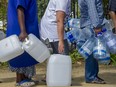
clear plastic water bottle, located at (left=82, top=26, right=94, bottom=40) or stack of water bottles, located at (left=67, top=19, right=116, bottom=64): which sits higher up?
clear plastic water bottle, located at (left=82, top=26, right=94, bottom=40)

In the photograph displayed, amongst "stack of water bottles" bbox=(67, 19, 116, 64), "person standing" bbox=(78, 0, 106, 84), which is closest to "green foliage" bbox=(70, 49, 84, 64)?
"person standing" bbox=(78, 0, 106, 84)

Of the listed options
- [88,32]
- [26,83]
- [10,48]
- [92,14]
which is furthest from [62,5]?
[26,83]

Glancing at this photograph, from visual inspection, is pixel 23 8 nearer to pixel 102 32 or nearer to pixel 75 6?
pixel 102 32

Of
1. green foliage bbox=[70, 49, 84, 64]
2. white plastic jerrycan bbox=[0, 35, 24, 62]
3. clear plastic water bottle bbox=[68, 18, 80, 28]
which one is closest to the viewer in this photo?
white plastic jerrycan bbox=[0, 35, 24, 62]

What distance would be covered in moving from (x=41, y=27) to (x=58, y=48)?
0.47 metres

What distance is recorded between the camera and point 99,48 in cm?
625

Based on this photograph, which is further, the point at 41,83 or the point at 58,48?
the point at 41,83

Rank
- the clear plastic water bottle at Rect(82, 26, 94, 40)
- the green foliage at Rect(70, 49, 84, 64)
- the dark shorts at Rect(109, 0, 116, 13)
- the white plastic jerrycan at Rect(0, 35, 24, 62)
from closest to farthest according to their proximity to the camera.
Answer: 1. the white plastic jerrycan at Rect(0, 35, 24, 62)
2. the clear plastic water bottle at Rect(82, 26, 94, 40)
3. the dark shorts at Rect(109, 0, 116, 13)
4. the green foliage at Rect(70, 49, 84, 64)

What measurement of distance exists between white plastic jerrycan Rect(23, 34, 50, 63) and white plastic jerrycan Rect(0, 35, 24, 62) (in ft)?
0.34

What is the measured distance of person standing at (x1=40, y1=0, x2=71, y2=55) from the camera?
19.7ft

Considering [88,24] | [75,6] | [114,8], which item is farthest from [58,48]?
[75,6]

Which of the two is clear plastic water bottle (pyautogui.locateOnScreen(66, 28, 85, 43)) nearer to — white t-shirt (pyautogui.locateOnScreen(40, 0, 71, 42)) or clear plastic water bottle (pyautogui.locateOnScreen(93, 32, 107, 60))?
clear plastic water bottle (pyautogui.locateOnScreen(93, 32, 107, 60))

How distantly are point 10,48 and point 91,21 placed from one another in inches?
52.4

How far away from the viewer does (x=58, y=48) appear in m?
6.15
